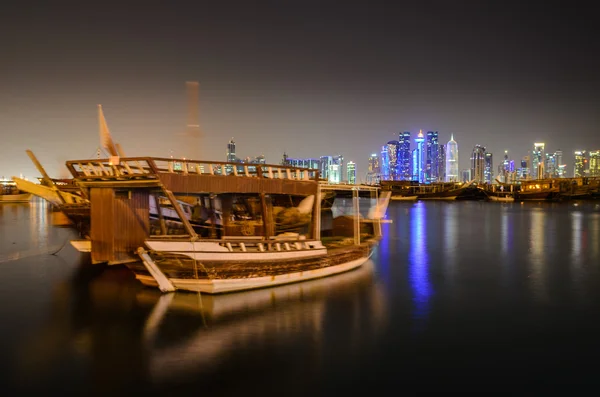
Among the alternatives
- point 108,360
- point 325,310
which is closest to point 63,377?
point 108,360

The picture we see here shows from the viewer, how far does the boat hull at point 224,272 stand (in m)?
12.6

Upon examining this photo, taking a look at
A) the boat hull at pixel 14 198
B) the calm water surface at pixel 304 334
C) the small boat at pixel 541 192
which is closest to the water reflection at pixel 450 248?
the calm water surface at pixel 304 334

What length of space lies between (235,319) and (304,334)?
185cm

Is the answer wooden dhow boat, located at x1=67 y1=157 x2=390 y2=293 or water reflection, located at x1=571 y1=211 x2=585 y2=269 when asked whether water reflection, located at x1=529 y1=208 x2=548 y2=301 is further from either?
wooden dhow boat, located at x1=67 y1=157 x2=390 y2=293

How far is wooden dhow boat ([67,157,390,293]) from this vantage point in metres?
12.6

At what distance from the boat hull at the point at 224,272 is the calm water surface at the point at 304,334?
1.00 feet

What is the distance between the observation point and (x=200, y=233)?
16.9 meters

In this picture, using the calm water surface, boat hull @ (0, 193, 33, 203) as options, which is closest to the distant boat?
boat hull @ (0, 193, 33, 203)

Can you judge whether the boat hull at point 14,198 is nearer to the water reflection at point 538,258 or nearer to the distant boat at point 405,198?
the distant boat at point 405,198

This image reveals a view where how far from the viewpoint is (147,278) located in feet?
45.0

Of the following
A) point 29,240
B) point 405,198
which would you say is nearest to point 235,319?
point 29,240

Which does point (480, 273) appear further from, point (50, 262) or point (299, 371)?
point (50, 262)

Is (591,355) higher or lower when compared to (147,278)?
lower

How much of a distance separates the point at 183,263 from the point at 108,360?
368cm
